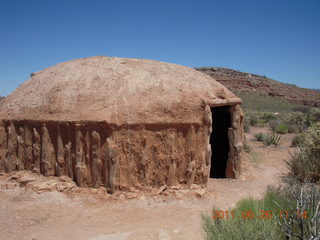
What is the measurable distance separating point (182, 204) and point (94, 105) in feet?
9.84

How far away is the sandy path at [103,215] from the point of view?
4770 millimetres

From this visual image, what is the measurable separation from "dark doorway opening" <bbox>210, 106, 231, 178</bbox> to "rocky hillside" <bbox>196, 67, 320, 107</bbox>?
32099 millimetres

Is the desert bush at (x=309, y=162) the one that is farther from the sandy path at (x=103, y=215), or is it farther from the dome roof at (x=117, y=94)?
the dome roof at (x=117, y=94)

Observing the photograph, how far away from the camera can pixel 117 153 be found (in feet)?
20.0

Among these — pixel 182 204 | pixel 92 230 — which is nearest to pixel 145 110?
pixel 182 204

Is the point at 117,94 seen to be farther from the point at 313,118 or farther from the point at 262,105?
the point at 262,105

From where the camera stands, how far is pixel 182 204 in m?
5.93

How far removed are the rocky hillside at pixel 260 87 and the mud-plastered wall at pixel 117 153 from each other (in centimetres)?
3497

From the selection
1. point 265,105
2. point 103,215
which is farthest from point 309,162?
point 265,105

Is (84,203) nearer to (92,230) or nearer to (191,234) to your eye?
(92,230)

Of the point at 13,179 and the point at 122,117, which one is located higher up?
the point at 122,117

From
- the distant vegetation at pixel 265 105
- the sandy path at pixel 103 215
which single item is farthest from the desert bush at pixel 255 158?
the distant vegetation at pixel 265 105

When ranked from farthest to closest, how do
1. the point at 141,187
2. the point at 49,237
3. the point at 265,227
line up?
the point at 141,187, the point at 49,237, the point at 265,227

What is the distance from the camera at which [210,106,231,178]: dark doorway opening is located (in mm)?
8724
